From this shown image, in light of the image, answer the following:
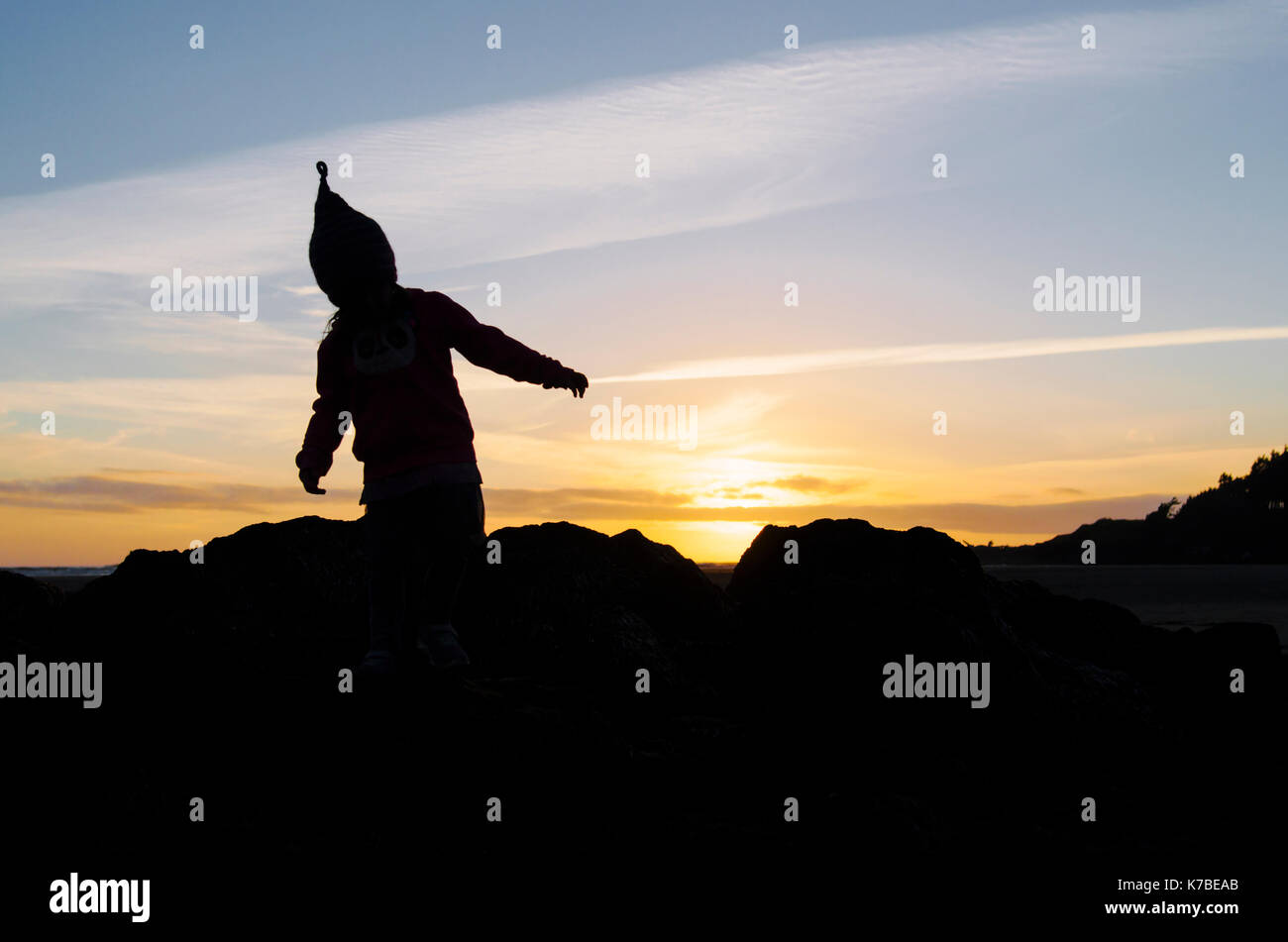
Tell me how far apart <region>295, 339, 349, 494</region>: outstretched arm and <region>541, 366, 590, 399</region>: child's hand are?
108cm

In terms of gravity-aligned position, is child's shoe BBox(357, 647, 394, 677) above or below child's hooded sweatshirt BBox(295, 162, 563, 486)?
below

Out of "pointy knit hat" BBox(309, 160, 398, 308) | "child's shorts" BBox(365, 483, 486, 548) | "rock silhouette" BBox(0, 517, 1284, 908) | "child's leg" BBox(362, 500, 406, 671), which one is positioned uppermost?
"pointy knit hat" BBox(309, 160, 398, 308)

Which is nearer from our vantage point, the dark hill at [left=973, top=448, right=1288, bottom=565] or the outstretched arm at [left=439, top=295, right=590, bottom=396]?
the outstretched arm at [left=439, top=295, right=590, bottom=396]

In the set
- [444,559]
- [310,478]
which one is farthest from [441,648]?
[310,478]

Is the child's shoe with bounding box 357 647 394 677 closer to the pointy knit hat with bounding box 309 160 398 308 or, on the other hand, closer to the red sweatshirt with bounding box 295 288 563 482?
the red sweatshirt with bounding box 295 288 563 482

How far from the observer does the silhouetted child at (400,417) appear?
5582 millimetres

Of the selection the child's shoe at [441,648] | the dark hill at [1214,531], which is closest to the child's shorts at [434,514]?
the child's shoe at [441,648]

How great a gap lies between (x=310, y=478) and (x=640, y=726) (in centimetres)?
214

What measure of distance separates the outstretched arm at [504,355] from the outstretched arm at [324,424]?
632mm

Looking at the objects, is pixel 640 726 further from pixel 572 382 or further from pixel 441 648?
pixel 572 382

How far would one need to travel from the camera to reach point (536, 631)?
6746 mm

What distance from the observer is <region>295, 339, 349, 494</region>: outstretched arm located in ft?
19.2

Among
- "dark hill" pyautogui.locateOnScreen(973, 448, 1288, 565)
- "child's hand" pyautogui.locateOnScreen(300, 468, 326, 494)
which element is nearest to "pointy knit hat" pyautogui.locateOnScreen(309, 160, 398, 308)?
"child's hand" pyautogui.locateOnScreen(300, 468, 326, 494)
